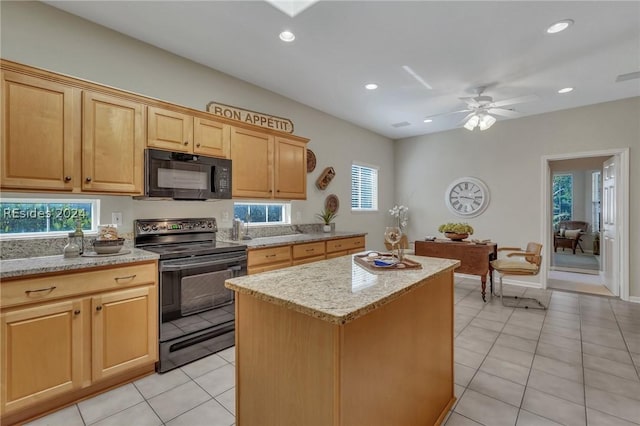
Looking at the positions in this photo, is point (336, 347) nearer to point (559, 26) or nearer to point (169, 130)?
point (169, 130)

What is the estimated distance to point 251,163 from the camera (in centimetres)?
324

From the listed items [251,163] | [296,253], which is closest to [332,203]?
[296,253]

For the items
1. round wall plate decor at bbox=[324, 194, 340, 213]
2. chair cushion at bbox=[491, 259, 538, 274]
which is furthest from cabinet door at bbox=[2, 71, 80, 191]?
chair cushion at bbox=[491, 259, 538, 274]

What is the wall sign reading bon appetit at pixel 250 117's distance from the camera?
128 inches

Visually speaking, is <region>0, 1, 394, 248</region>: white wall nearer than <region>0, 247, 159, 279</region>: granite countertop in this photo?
No

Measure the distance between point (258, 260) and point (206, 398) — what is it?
1252 millimetres

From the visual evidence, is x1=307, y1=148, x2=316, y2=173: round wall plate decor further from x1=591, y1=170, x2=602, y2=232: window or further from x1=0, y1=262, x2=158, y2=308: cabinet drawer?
x1=591, y1=170, x2=602, y2=232: window

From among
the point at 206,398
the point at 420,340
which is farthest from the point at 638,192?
the point at 206,398

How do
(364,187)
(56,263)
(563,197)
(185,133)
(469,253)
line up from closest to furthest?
(56,263), (185,133), (469,253), (364,187), (563,197)

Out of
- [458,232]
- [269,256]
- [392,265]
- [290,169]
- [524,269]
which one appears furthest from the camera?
[458,232]

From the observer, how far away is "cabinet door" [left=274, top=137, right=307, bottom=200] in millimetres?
3521

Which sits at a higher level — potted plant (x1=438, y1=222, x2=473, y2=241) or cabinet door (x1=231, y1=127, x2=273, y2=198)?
cabinet door (x1=231, y1=127, x2=273, y2=198)

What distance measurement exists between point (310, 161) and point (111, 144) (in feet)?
8.58

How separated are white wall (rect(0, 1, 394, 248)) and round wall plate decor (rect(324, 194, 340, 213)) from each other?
0.10 meters
